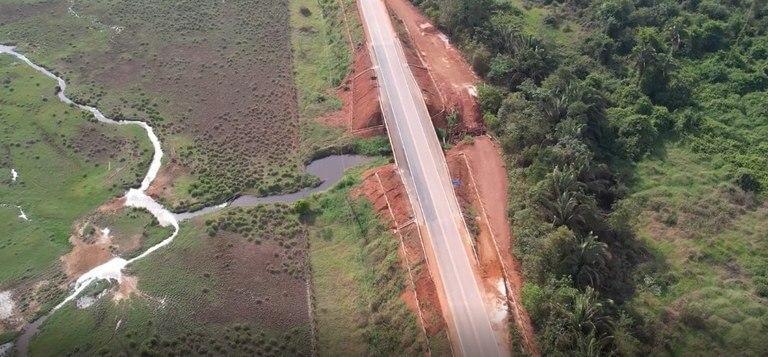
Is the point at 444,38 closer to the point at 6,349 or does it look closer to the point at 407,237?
the point at 407,237

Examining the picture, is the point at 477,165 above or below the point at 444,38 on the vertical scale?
below

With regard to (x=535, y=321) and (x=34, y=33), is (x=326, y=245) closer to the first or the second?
(x=535, y=321)

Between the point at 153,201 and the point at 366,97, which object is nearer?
the point at 153,201

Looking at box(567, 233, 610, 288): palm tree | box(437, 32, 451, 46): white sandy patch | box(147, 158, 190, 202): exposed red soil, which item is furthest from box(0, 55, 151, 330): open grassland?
box(567, 233, 610, 288): palm tree

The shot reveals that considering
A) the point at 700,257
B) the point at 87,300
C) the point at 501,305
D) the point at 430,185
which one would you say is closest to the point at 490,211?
the point at 430,185

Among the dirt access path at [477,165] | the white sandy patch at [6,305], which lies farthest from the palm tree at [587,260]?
the white sandy patch at [6,305]

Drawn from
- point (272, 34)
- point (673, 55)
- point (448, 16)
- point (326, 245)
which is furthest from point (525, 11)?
point (326, 245)
